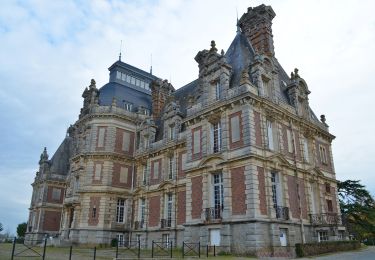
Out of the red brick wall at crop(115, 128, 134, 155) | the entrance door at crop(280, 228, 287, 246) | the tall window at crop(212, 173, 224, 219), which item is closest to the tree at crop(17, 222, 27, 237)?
the red brick wall at crop(115, 128, 134, 155)

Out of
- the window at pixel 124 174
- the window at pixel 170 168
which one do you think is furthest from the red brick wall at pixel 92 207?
the window at pixel 170 168

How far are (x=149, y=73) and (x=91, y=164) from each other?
1554 cm

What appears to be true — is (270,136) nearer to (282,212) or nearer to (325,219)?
(282,212)

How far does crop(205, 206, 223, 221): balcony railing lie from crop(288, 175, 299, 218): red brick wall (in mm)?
4110

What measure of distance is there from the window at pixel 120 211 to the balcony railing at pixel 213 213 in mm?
12031

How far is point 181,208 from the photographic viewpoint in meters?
22.8

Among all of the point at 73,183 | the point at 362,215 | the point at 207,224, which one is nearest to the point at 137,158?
the point at 73,183

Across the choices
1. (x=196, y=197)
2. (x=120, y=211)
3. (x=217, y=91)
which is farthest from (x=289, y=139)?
(x=120, y=211)

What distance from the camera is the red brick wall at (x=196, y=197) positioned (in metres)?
18.8

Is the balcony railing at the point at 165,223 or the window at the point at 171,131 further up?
the window at the point at 171,131

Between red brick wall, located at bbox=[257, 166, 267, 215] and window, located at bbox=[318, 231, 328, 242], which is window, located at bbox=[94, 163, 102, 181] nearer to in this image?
red brick wall, located at bbox=[257, 166, 267, 215]

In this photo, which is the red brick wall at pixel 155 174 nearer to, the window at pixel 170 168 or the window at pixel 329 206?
the window at pixel 170 168

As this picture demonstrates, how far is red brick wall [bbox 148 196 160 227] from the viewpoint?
983 inches

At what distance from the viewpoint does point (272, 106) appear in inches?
755
